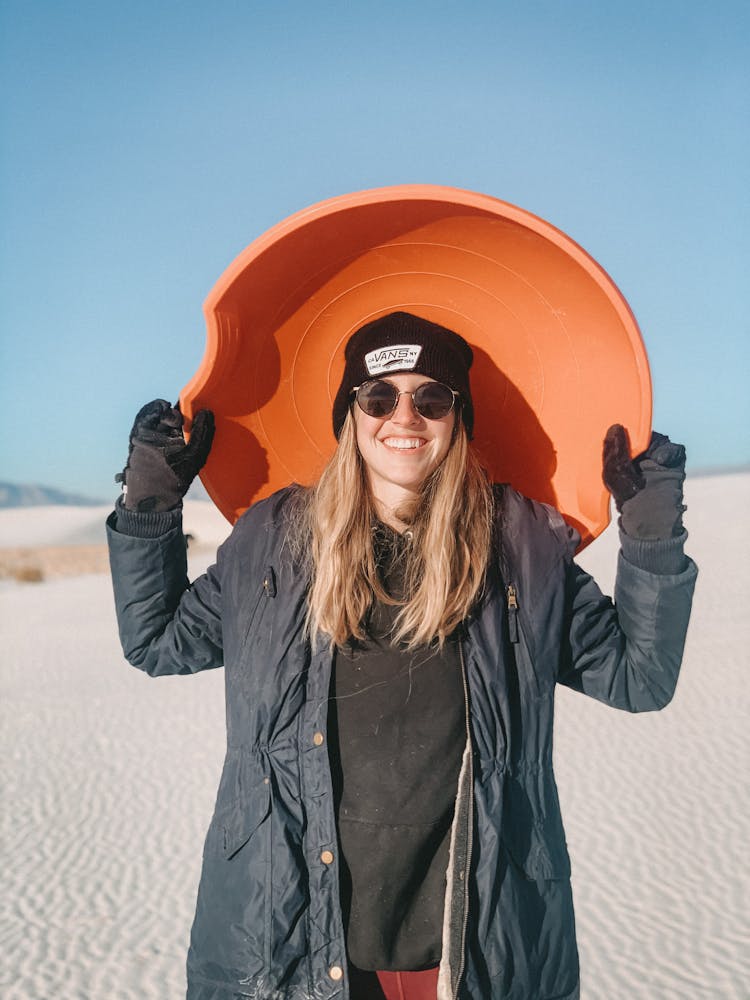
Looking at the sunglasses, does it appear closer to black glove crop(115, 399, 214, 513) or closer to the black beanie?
the black beanie

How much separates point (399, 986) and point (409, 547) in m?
1.08

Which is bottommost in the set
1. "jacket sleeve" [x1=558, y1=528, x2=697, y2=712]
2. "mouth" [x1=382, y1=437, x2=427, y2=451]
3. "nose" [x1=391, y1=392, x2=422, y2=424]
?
"jacket sleeve" [x1=558, y1=528, x2=697, y2=712]

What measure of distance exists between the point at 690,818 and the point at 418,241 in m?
7.62

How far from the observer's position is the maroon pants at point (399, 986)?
6.23ft

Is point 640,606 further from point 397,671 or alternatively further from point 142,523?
point 142,523

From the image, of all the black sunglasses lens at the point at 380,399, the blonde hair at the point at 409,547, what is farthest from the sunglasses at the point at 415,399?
the blonde hair at the point at 409,547

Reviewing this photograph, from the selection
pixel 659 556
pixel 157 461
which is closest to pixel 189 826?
pixel 157 461

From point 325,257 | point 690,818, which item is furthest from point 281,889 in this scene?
point 690,818

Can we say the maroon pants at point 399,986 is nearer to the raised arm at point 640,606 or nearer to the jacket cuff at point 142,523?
the raised arm at point 640,606

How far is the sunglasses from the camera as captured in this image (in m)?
2.19

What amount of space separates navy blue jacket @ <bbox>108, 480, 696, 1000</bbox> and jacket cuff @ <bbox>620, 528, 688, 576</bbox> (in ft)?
0.08

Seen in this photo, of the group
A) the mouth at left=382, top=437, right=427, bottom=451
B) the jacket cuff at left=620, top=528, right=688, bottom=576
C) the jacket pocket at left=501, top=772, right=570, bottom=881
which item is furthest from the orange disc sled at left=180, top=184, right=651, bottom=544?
the jacket pocket at left=501, top=772, right=570, bottom=881

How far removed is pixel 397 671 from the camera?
1986mm

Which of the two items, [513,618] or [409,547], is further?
[409,547]
